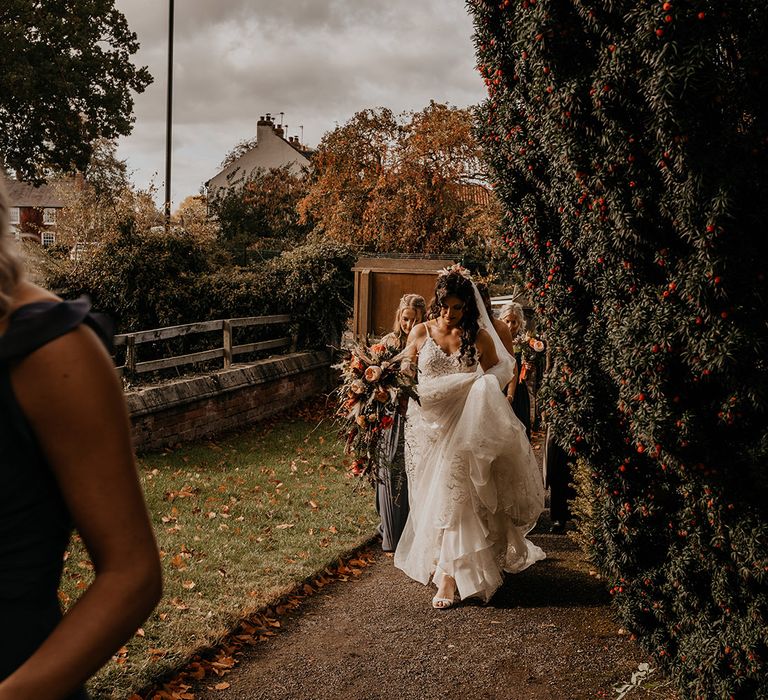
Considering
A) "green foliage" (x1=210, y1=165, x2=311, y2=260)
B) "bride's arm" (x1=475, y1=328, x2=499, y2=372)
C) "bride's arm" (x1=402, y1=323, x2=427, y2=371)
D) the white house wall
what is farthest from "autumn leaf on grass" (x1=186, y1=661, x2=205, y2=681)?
the white house wall

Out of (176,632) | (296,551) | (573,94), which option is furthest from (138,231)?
(573,94)

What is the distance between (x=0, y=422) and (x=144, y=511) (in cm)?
24

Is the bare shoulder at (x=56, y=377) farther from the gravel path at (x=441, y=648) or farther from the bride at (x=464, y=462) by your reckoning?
the bride at (x=464, y=462)

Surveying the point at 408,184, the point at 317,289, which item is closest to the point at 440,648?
the point at 317,289

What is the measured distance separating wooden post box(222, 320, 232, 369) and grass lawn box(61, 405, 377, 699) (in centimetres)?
147

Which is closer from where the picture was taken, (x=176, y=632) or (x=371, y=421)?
(x=176, y=632)

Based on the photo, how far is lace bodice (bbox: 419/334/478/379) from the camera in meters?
7.14

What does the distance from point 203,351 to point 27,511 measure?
1394cm

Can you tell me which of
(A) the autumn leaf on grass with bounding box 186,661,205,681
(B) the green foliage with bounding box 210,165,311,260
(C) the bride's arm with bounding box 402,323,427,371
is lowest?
(A) the autumn leaf on grass with bounding box 186,661,205,681

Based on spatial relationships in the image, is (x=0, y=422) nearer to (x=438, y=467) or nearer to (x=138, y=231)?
(x=438, y=467)

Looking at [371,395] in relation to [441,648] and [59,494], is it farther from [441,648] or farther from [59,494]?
[59,494]

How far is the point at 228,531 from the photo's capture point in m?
8.28

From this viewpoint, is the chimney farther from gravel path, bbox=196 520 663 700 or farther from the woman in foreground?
the woman in foreground

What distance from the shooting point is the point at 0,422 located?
1155 millimetres
